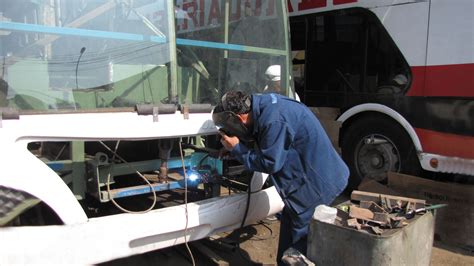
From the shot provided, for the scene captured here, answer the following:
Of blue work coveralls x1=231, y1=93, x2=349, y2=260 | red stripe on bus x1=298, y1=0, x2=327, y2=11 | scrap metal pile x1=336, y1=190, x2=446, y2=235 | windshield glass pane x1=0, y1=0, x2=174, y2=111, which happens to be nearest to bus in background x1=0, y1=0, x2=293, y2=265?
windshield glass pane x1=0, y1=0, x2=174, y2=111

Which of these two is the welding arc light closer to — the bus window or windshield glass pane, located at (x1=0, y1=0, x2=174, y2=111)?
windshield glass pane, located at (x1=0, y1=0, x2=174, y2=111)

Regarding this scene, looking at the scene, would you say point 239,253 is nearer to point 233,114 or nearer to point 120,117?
point 233,114

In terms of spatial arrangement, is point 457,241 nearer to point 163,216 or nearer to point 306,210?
point 306,210

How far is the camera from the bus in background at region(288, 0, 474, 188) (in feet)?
14.9

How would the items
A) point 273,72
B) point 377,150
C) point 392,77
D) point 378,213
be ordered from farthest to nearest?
1. point 377,150
2. point 392,77
3. point 273,72
4. point 378,213

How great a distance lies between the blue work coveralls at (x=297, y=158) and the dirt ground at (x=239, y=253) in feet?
2.92

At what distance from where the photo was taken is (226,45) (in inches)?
141

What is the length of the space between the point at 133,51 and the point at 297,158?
52.4 inches

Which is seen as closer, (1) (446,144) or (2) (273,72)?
(2) (273,72)

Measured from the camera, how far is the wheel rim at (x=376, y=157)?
17.0 feet

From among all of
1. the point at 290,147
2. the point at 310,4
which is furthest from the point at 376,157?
the point at 290,147

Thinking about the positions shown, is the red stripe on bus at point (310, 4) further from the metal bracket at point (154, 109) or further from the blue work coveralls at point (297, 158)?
the metal bracket at point (154, 109)

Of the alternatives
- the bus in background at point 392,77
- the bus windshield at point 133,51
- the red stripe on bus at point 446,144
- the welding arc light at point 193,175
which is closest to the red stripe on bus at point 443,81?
the bus in background at point 392,77

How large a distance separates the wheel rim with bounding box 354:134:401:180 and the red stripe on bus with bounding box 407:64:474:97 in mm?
650
